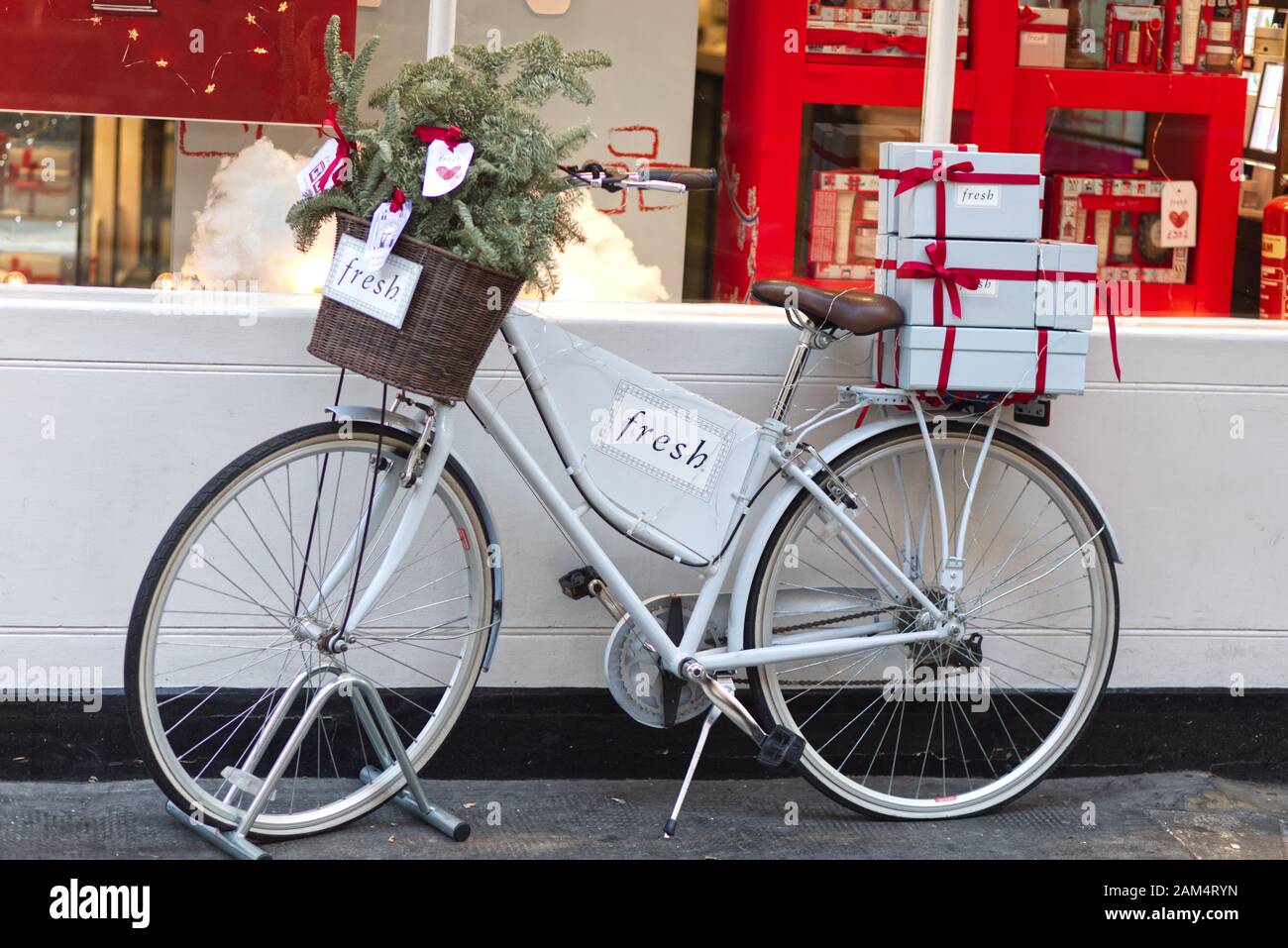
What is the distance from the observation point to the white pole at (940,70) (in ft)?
14.9

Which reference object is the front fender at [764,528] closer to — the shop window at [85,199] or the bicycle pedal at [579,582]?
the bicycle pedal at [579,582]

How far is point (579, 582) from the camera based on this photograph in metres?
3.89

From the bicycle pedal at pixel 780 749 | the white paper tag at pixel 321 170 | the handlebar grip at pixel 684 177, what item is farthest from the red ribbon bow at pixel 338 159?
the bicycle pedal at pixel 780 749

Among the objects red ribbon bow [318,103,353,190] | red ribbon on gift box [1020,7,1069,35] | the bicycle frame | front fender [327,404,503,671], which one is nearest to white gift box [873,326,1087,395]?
the bicycle frame

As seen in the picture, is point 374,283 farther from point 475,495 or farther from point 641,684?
point 641,684

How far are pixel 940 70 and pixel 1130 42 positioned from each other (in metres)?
0.94

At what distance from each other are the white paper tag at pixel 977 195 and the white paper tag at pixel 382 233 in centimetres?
138

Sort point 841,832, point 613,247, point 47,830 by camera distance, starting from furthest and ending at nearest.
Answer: point 613,247 < point 841,832 < point 47,830

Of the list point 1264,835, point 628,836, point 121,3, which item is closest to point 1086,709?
point 1264,835

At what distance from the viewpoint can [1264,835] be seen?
4.16m

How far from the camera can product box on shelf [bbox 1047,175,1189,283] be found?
16.4ft

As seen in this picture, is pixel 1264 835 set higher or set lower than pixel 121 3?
lower

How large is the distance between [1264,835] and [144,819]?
9.50 feet

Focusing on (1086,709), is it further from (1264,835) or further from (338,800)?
(338,800)
